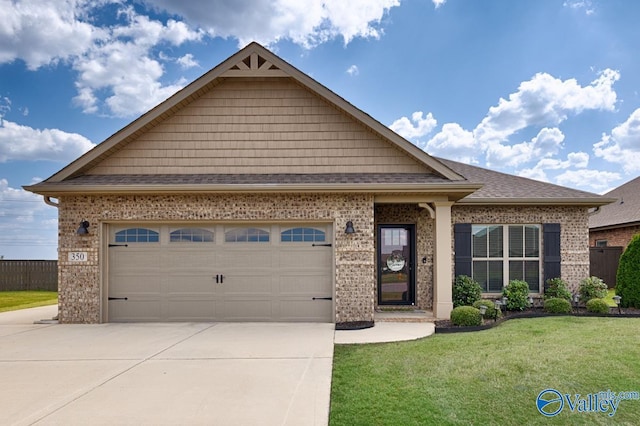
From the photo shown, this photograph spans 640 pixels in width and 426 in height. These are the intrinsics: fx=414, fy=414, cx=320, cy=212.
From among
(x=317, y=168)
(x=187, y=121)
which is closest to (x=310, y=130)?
(x=317, y=168)

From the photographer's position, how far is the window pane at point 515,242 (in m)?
10.7

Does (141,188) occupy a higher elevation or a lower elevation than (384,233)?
higher

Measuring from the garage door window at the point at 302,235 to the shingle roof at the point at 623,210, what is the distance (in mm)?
12273

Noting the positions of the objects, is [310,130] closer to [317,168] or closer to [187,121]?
[317,168]

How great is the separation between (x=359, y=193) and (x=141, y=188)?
15.2 feet

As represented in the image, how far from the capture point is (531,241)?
10.7m

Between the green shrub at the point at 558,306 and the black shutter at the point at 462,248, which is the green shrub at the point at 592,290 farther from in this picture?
the black shutter at the point at 462,248

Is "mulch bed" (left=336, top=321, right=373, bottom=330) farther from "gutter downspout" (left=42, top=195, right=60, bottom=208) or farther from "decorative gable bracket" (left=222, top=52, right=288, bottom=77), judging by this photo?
"gutter downspout" (left=42, top=195, right=60, bottom=208)

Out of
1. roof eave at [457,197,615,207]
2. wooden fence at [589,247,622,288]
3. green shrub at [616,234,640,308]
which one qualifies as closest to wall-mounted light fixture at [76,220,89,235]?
roof eave at [457,197,615,207]

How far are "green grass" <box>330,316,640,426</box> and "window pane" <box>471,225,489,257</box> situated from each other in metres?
3.47

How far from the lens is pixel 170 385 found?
193 inches

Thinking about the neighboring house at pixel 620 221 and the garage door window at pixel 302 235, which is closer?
the garage door window at pixel 302 235

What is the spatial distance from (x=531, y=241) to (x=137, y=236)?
969 centimetres

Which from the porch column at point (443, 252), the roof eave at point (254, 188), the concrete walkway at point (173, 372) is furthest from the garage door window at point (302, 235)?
the porch column at point (443, 252)
